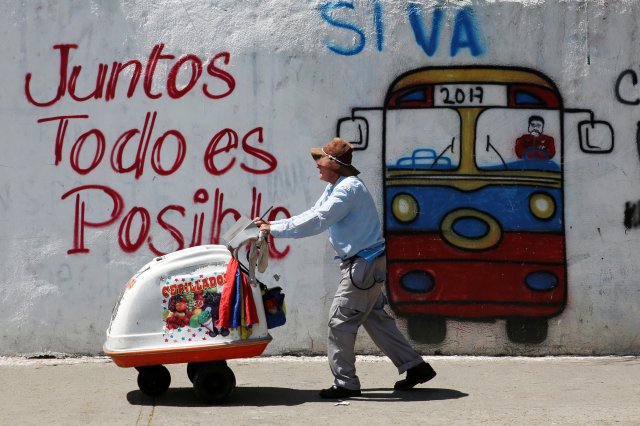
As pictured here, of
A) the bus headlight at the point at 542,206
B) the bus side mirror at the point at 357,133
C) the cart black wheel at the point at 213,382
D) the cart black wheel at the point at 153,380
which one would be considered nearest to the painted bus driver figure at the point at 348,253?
the cart black wheel at the point at 213,382

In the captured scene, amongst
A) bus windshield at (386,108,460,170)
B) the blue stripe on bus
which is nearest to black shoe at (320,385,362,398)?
the blue stripe on bus

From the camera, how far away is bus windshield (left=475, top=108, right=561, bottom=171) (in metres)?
8.12

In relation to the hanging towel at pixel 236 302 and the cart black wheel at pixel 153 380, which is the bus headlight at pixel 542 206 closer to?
the hanging towel at pixel 236 302

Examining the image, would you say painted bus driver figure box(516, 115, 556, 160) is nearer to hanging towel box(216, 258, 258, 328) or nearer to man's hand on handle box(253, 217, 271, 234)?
man's hand on handle box(253, 217, 271, 234)

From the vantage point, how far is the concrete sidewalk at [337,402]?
627 centimetres

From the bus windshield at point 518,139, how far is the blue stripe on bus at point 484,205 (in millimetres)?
187

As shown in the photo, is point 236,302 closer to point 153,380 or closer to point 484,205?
point 153,380

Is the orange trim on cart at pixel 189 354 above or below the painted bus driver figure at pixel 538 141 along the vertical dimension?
below

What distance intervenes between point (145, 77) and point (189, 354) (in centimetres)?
252

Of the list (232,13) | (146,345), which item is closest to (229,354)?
(146,345)

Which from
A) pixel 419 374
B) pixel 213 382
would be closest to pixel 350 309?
pixel 419 374

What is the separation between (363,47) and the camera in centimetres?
810

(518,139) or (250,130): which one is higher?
(250,130)

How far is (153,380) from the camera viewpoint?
6.79 metres
